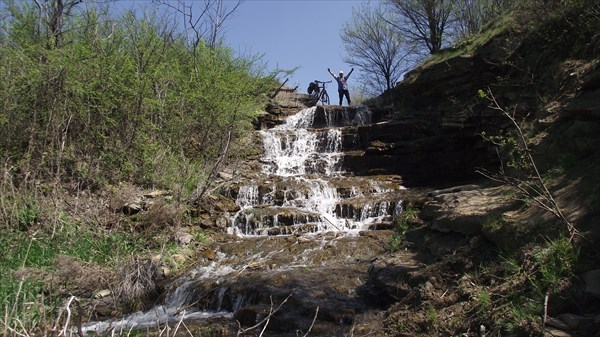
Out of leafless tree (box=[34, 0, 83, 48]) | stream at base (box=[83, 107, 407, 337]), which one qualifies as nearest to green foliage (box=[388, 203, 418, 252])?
stream at base (box=[83, 107, 407, 337])

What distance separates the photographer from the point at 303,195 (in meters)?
11.5

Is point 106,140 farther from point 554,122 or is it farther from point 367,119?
point 367,119

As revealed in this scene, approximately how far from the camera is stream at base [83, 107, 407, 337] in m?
5.58

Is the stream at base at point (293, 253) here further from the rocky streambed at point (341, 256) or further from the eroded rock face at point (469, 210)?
the eroded rock face at point (469, 210)

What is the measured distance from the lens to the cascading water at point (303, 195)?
10.2 m

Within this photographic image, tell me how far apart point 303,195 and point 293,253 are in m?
3.31

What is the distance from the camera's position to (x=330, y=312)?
545 cm

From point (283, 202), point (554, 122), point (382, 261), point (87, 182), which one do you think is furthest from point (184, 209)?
point (554, 122)

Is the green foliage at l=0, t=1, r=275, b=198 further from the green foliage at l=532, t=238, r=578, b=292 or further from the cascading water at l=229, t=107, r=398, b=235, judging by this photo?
the green foliage at l=532, t=238, r=578, b=292

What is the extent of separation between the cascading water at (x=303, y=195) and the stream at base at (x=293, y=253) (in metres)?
0.03

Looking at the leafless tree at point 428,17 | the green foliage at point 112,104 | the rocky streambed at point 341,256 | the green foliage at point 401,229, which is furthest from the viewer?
the leafless tree at point 428,17

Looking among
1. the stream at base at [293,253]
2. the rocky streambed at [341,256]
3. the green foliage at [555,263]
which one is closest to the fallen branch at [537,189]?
the green foliage at [555,263]

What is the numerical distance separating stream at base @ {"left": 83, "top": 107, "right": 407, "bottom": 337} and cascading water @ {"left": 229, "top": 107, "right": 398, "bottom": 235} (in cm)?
3

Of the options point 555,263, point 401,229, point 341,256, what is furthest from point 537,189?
point 341,256
